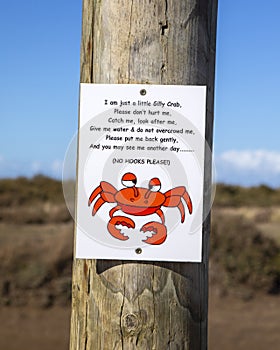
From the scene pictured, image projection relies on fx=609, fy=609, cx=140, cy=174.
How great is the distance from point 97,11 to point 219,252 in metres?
9.03

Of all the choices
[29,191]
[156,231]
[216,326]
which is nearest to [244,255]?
[216,326]

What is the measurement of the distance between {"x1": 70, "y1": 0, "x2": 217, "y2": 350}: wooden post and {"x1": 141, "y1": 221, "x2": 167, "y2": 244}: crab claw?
0.25 feet

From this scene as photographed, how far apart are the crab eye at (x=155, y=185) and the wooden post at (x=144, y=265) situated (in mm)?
174

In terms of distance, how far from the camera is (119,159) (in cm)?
195

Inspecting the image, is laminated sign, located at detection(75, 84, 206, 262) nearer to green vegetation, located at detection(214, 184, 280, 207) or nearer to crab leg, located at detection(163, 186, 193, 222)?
crab leg, located at detection(163, 186, 193, 222)

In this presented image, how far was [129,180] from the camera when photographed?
195 cm

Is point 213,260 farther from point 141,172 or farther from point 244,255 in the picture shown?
point 141,172

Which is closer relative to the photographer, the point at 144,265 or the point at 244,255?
the point at 144,265

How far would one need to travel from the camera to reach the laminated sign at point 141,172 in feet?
6.37

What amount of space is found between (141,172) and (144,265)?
294mm

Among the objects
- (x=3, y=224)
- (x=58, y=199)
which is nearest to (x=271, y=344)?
(x=3, y=224)

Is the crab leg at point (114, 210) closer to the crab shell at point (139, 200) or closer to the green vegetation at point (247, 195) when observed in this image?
the crab shell at point (139, 200)

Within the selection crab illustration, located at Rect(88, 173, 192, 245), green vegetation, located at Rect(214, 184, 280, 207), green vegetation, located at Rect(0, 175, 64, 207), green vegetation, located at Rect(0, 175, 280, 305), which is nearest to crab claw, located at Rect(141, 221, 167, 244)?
crab illustration, located at Rect(88, 173, 192, 245)

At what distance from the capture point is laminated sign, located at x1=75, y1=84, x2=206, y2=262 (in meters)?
1.94
